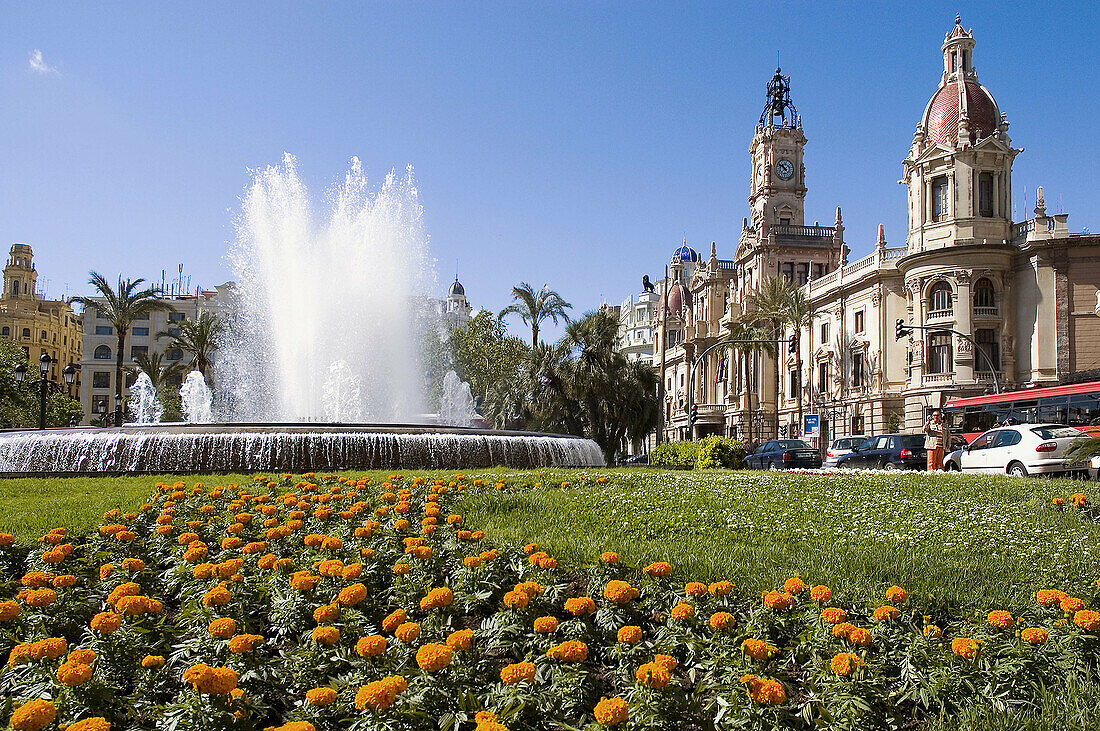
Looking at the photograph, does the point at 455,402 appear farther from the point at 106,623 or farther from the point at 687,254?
the point at 687,254

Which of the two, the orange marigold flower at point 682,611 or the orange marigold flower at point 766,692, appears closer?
the orange marigold flower at point 766,692

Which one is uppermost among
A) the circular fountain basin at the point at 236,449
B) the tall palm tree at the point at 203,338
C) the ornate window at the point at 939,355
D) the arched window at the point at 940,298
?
the arched window at the point at 940,298

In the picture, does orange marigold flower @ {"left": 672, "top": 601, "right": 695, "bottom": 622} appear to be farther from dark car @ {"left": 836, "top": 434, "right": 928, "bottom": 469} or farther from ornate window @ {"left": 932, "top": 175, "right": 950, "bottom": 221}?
ornate window @ {"left": 932, "top": 175, "right": 950, "bottom": 221}

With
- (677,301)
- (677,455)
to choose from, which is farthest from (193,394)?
(677,301)

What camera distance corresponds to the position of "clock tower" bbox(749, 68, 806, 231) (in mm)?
79062

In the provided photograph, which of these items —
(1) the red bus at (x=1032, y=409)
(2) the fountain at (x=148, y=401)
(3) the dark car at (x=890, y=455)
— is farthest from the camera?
(2) the fountain at (x=148, y=401)

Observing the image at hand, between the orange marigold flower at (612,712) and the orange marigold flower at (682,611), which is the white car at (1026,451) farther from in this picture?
the orange marigold flower at (612,712)

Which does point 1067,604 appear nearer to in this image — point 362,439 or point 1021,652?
point 1021,652

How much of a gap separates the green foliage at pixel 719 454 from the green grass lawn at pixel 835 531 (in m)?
12.2

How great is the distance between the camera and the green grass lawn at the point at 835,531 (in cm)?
645

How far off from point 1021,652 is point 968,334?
153 ft

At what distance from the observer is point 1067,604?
5.10 meters

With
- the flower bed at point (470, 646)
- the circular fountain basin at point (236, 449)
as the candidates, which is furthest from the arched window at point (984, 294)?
the flower bed at point (470, 646)

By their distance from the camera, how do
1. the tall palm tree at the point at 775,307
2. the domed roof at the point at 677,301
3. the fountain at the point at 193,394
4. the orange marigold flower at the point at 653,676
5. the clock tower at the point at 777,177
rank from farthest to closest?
1. the domed roof at the point at 677,301
2. the clock tower at the point at 777,177
3. the tall palm tree at the point at 775,307
4. the fountain at the point at 193,394
5. the orange marigold flower at the point at 653,676
